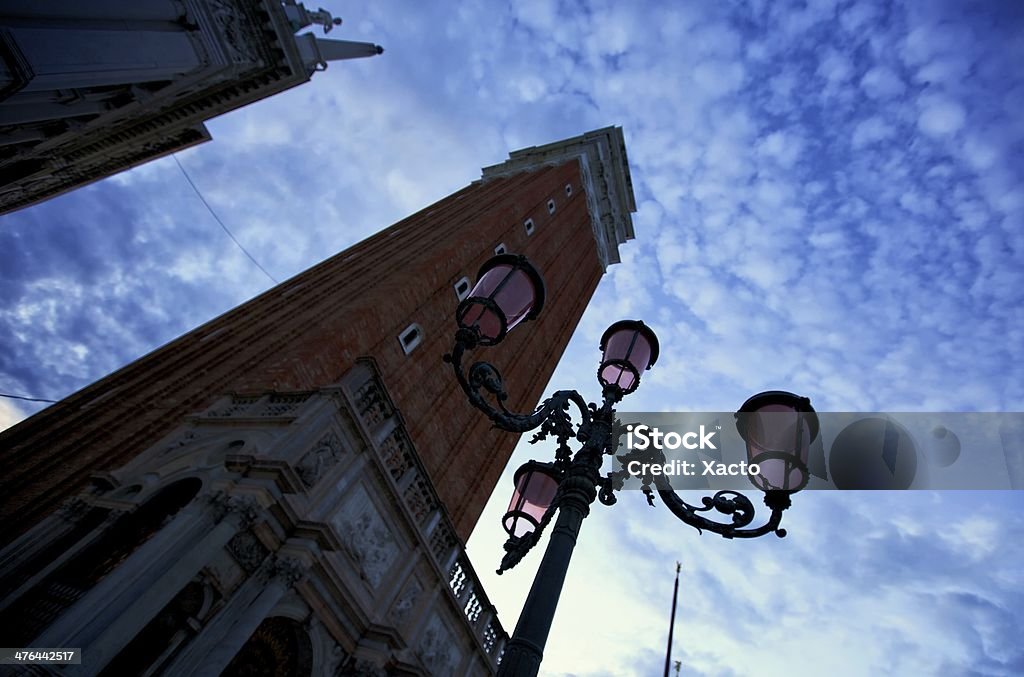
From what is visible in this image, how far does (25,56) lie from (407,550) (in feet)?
33.0

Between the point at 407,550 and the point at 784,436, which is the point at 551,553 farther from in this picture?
the point at 407,550

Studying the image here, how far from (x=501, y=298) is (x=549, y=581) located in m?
2.23

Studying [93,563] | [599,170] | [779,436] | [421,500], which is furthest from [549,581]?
[599,170]

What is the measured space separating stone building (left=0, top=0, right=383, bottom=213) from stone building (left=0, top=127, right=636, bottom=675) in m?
5.99

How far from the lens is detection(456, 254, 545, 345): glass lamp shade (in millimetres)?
4957

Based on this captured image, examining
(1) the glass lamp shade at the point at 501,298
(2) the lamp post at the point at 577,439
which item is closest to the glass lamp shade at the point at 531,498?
(2) the lamp post at the point at 577,439

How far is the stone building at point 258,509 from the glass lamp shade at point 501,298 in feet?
17.1

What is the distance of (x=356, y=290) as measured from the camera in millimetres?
18500

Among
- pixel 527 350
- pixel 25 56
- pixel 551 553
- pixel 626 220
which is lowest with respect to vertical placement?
pixel 551 553

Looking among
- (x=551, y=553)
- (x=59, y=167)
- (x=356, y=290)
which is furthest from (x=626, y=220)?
(x=551, y=553)

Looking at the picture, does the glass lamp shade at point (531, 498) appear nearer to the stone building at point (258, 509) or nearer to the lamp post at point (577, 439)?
the lamp post at point (577, 439)

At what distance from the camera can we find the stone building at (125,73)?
961cm

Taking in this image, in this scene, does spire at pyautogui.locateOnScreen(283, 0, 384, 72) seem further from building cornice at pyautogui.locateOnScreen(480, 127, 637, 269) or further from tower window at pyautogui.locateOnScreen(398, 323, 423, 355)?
building cornice at pyautogui.locateOnScreen(480, 127, 637, 269)

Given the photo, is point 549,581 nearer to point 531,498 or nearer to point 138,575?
point 531,498
